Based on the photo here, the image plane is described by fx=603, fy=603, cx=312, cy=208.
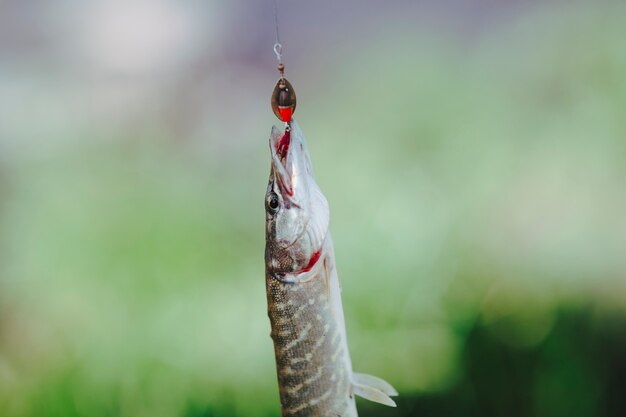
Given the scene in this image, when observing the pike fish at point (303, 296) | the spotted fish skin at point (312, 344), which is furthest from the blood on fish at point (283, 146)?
the spotted fish skin at point (312, 344)

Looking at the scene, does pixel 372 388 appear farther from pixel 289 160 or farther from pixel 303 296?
pixel 289 160

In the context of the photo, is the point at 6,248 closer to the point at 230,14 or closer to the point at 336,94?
the point at 230,14

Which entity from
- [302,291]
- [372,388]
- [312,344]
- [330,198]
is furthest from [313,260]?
[330,198]

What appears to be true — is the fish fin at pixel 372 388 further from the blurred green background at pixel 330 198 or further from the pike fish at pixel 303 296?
the blurred green background at pixel 330 198

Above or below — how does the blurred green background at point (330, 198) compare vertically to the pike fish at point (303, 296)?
above

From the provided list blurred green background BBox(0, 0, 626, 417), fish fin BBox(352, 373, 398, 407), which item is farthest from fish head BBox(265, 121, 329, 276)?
blurred green background BBox(0, 0, 626, 417)

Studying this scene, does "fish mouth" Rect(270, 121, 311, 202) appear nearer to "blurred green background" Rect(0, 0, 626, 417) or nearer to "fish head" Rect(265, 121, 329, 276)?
"fish head" Rect(265, 121, 329, 276)
